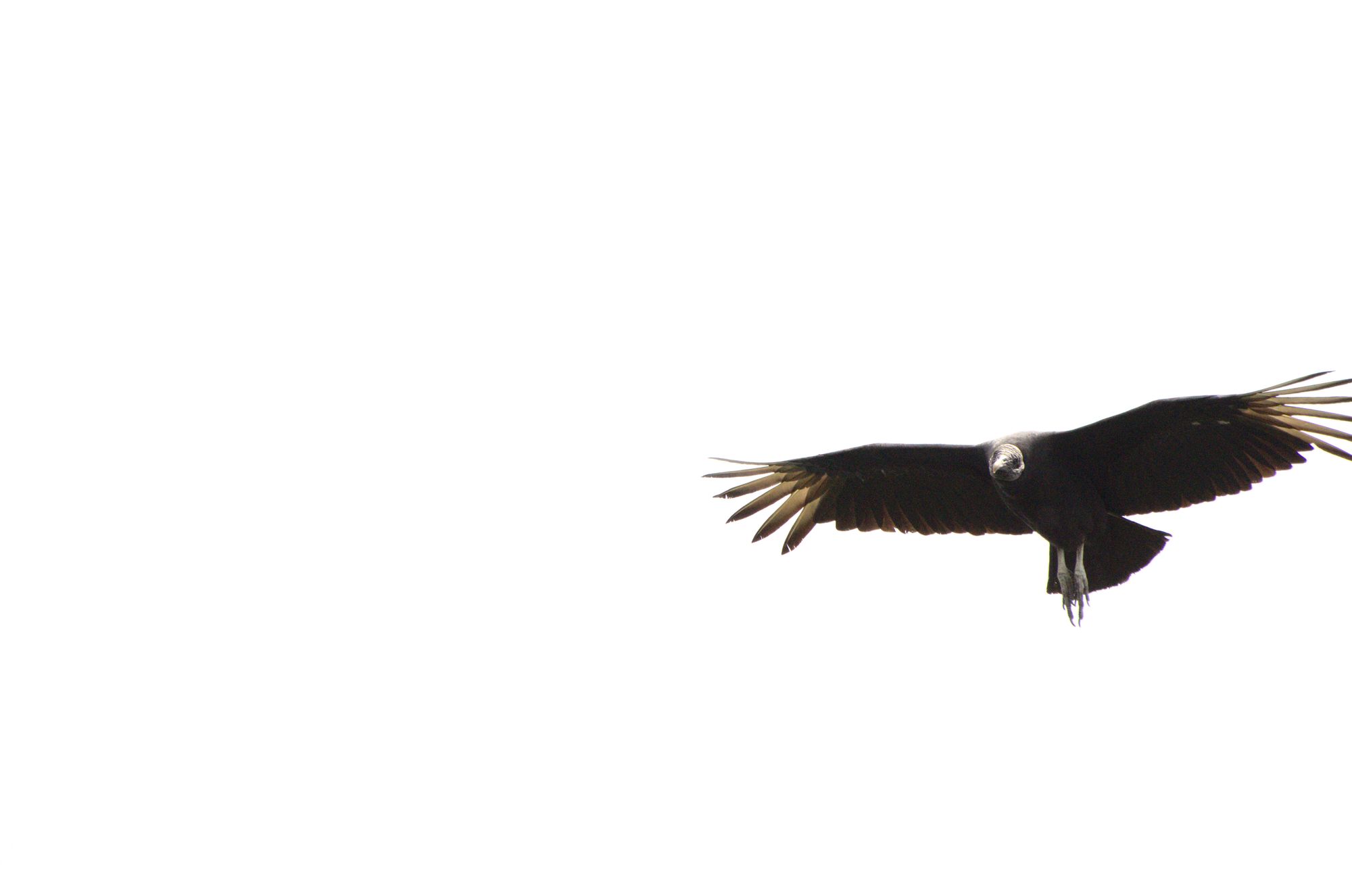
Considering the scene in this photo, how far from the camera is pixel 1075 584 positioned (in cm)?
958

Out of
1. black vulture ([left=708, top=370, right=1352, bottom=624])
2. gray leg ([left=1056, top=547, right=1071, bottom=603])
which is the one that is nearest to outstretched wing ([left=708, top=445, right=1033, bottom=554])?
black vulture ([left=708, top=370, right=1352, bottom=624])

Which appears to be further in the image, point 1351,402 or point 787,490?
point 787,490

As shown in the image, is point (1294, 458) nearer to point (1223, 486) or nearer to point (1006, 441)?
point (1223, 486)

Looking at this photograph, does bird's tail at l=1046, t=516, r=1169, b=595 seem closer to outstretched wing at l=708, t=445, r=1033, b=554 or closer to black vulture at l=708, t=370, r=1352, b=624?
black vulture at l=708, t=370, r=1352, b=624

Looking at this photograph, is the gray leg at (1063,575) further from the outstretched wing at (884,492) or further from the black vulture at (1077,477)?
the outstretched wing at (884,492)

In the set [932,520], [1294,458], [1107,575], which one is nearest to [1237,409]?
[1294,458]

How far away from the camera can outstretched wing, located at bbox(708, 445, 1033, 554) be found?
1012 cm

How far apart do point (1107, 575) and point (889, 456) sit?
1.61 meters

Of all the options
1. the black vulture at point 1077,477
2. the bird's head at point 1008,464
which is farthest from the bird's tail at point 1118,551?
the bird's head at point 1008,464

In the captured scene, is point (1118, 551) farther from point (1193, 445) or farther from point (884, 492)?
point (884, 492)

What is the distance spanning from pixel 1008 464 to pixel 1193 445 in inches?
47.3

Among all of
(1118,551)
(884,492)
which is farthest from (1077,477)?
(884,492)

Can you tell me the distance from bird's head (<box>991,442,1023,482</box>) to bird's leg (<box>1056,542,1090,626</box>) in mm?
735

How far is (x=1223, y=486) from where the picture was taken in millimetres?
9383
